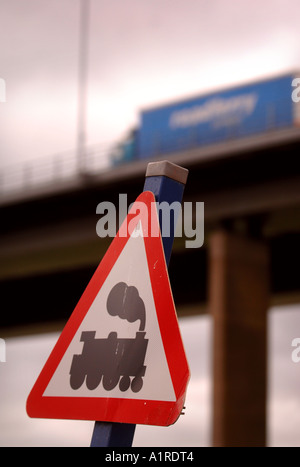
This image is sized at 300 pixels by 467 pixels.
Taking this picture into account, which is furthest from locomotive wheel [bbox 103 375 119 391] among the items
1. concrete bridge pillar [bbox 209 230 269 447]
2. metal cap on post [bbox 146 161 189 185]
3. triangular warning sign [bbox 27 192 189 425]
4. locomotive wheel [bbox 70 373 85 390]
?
concrete bridge pillar [bbox 209 230 269 447]

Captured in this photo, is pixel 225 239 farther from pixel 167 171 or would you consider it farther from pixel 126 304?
pixel 126 304

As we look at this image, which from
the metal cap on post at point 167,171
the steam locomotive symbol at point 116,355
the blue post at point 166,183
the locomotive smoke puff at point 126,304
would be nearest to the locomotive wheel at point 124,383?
the steam locomotive symbol at point 116,355

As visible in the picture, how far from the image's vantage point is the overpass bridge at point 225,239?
27828mm

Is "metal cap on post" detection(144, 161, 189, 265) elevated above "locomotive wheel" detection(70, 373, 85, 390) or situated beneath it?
elevated above

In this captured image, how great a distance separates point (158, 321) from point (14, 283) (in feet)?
129

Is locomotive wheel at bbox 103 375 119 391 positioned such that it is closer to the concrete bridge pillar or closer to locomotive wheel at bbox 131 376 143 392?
locomotive wheel at bbox 131 376 143 392

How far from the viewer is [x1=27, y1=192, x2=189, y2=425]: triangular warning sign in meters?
3.87

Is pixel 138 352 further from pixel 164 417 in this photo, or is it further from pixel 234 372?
pixel 234 372

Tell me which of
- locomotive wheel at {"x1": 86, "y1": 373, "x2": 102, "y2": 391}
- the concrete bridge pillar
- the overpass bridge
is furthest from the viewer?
the overpass bridge

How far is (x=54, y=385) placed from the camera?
4.20 m

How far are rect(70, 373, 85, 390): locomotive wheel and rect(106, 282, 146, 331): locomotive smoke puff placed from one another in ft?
0.99

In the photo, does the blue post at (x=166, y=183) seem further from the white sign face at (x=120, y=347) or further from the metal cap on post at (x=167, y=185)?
the white sign face at (x=120, y=347)

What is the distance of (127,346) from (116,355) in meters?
0.06

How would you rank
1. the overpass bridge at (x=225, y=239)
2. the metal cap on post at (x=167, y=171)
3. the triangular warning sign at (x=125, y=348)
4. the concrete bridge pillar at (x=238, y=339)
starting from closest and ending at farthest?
the triangular warning sign at (x=125, y=348) < the metal cap on post at (x=167, y=171) < the concrete bridge pillar at (x=238, y=339) < the overpass bridge at (x=225, y=239)
